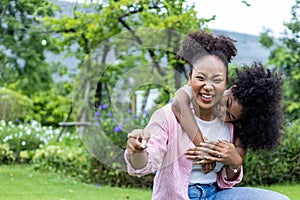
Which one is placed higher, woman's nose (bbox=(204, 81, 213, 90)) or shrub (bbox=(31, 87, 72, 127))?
woman's nose (bbox=(204, 81, 213, 90))

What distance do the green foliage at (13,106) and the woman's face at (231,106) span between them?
711 cm

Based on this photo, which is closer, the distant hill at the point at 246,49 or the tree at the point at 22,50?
the tree at the point at 22,50

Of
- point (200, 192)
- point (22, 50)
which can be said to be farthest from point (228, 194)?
point (22, 50)

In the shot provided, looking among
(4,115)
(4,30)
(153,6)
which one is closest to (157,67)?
(153,6)

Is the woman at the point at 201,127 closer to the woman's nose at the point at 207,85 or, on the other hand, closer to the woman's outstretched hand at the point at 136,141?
the woman's nose at the point at 207,85

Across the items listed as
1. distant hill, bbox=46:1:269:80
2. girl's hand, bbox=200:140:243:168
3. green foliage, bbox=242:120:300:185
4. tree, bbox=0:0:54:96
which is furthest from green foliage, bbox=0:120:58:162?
girl's hand, bbox=200:140:243:168

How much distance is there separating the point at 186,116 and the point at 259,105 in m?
0.36

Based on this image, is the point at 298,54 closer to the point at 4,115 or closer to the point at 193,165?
the point at 4,115

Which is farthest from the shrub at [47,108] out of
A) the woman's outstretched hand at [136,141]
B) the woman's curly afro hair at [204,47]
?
the woman's outstretched hand at [136,141]

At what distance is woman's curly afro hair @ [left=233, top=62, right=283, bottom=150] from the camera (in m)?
2.63

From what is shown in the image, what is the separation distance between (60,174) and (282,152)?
2.38 m

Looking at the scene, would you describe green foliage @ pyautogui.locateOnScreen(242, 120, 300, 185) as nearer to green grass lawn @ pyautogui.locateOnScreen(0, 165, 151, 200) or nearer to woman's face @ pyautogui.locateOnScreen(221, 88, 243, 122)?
green grass lawn @ pyautogui.locateOnScreen(0, 165, 151, 200)

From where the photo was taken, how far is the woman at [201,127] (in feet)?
7.98

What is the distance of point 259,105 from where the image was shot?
8.75 feet
